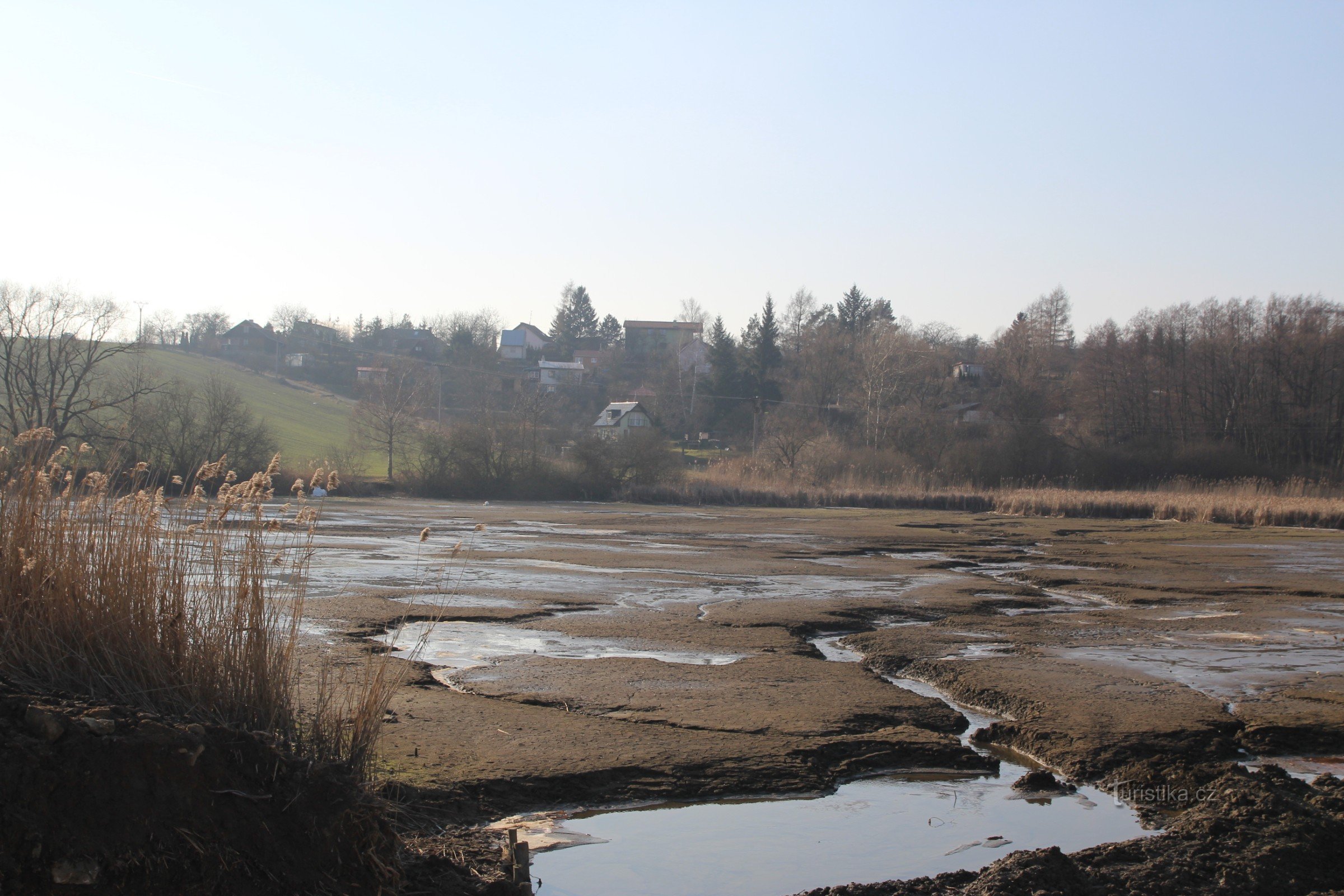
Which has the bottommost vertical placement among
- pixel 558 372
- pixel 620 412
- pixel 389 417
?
pixel 389 417

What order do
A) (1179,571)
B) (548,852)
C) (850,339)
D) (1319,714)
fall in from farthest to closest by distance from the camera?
(850,339)
(1179,571)
(1319,714)
(548,852)

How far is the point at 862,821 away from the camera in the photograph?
451cm

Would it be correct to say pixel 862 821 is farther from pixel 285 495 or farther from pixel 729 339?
pixel 729 339

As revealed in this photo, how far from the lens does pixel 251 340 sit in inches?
3927

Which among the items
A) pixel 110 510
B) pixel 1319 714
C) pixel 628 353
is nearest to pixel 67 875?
pixel 110 510

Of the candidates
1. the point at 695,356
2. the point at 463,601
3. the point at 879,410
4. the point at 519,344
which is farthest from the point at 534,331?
the point at 463,601

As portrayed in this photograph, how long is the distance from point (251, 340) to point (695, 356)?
46360 millimetres

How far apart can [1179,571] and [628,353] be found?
93739 mm

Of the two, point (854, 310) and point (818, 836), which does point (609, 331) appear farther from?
point (818, 836)

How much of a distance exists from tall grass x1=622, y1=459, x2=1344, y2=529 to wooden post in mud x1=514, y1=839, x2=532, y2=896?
29.5 m

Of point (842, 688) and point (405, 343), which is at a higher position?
point (405, 343)

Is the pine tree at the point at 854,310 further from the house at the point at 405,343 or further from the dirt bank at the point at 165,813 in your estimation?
the dirt bank at the point at 165,813

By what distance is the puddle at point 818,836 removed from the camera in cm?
389

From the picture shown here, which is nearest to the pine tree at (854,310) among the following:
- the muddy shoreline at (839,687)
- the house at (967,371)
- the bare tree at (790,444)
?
the house at (967,371)
